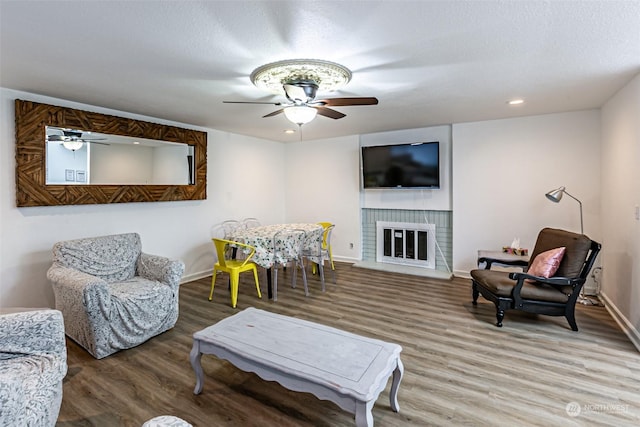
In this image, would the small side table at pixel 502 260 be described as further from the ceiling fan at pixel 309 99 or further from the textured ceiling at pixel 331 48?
the ceiling fan at pixel 309 99

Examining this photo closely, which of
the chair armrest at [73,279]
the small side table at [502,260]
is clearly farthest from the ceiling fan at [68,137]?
the small side table at [502,260]

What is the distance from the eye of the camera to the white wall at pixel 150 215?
124 inches

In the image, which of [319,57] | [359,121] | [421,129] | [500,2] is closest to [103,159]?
[319,57]

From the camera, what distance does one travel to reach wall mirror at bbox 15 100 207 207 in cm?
324

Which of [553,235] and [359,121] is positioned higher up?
[359,121]

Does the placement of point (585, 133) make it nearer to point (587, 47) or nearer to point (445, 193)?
point (445, 193)

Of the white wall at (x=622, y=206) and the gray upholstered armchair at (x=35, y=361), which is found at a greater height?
the white wall at (x=622, y=206)

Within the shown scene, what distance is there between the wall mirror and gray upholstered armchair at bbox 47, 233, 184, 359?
2.47ft

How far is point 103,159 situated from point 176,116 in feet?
3.46

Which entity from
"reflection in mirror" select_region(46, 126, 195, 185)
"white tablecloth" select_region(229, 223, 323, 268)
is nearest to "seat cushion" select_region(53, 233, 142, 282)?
"reflection in mirror" select_region(46, 126, 195, 185)

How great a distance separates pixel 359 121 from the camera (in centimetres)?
474

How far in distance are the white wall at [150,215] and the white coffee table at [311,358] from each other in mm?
2371

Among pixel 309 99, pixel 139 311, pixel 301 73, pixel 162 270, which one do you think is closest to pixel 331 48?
pixel 301 73

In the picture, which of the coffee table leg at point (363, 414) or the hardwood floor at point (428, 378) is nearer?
the coffee table leg at point (363, 414)
